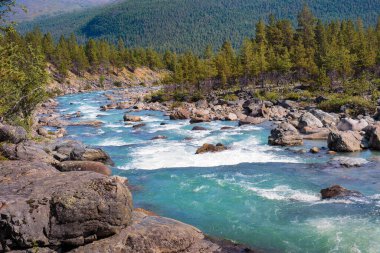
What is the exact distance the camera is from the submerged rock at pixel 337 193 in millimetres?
20656

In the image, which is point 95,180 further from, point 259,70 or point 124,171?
point 259,70

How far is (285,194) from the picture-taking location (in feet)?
71.4

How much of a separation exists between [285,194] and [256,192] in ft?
5.29

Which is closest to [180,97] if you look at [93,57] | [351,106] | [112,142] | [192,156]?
[351,106]

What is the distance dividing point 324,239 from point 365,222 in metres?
2.78

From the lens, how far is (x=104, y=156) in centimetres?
3055

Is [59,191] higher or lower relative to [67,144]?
higher

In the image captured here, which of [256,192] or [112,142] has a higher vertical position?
[256,192]

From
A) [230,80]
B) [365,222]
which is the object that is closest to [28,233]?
[365,222]

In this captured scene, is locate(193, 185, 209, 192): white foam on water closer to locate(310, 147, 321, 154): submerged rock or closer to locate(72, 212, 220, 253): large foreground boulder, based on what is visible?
locate(72, 212, 220, 253): large foreground boulder

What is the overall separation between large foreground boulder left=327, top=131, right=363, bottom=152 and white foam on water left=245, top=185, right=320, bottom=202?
36.8 ft

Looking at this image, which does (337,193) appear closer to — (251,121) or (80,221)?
(80,221)

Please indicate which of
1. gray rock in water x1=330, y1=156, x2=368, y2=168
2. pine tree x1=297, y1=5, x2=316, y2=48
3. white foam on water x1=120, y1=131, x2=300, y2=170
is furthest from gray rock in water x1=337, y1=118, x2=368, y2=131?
pine tree x1=297, y1=5, x2=316, y2=48

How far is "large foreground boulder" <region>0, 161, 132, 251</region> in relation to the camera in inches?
480
